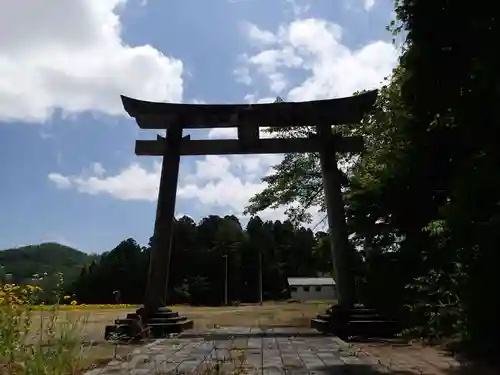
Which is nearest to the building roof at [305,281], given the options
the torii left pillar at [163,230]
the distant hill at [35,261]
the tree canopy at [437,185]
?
the tree canopy at [437,185]

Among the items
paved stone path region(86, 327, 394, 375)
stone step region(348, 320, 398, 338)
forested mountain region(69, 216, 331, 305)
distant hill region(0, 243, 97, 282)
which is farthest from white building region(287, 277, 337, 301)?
distant hill region(0, 243, 97, 282)

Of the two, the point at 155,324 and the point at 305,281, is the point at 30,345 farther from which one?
the point at 305,281

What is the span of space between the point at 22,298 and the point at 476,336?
19.0ft

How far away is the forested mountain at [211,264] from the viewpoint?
124 ft

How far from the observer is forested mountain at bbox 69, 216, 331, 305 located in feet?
124

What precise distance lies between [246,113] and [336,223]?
273cm

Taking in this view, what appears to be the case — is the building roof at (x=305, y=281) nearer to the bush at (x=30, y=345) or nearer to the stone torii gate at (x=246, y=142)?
the stone torii gate at (x=246, y=142)

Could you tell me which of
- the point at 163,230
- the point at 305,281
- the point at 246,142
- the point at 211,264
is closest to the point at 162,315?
the point at 163,230

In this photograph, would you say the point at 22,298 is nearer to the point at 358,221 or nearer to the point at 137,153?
the point at 137,153

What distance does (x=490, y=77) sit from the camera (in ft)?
19.4

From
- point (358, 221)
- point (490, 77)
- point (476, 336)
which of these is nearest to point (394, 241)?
point (358, 221)

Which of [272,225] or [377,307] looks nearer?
[377,307]

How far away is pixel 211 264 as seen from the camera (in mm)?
42344

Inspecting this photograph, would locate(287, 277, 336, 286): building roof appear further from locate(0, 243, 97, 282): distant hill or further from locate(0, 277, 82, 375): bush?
locate(0, 277, 82, 375): bush
